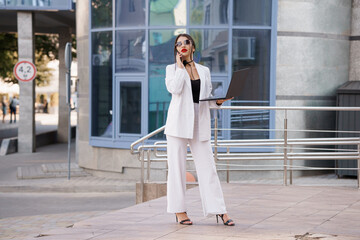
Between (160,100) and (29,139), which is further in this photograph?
(29,139)

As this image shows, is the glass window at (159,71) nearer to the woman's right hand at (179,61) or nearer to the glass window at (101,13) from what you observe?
the glass window at (101,13)

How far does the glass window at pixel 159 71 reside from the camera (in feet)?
51.5

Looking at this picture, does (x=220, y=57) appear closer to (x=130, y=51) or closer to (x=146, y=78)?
(x=146, y=78)

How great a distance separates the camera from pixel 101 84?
1677 cm

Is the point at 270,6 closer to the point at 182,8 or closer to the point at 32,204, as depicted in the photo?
the point at 182,8

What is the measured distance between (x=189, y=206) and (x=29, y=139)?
15.1 meters

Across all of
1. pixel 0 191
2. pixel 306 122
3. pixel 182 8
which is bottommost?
pixel 0 191

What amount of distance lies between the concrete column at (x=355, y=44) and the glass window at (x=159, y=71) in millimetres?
3927

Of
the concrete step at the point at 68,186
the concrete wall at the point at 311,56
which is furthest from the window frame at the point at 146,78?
the concrete step at the point at 68,186

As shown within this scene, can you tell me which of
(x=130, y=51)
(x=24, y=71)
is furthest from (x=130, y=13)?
(x=24, y=71)

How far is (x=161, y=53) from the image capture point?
15727 mm

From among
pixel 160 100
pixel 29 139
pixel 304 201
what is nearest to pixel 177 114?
pixel 304 201

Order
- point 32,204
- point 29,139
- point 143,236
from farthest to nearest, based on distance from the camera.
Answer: point 29,139 < point 32,204 < point 143,236

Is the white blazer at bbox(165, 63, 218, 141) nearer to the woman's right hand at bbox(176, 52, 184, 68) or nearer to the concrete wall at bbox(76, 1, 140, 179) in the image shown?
the woman's right hand at bbox(176, 52, 184, 68)
